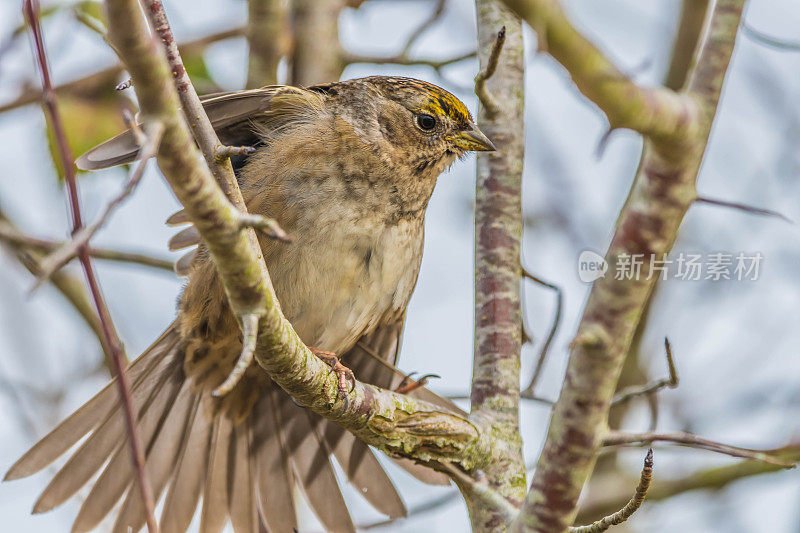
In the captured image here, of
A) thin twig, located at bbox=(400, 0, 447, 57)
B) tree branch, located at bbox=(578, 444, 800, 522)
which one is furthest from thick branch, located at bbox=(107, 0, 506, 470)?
thin twig, located at bbox=(400, 0, 447, 57)

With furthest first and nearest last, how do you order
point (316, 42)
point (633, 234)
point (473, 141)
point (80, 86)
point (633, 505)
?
point (316, 42) → point (80, 86) → point (473, 141) → point (633, 505) → point (633, 234)

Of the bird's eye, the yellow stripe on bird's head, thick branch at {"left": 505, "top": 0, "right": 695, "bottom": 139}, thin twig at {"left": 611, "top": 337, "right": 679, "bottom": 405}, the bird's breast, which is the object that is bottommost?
thick branch at {"left": 505, "top": 0, "right": 695, "bottom": 139}

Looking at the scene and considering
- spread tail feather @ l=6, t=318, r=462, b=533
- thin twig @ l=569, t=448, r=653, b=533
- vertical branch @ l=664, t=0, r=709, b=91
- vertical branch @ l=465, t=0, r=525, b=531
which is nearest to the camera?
thin twig @ l=569, t=448, r=653, b=533

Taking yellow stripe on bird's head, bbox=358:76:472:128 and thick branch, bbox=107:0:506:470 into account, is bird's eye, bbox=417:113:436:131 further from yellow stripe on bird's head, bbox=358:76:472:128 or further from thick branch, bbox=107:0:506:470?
thick branch, bbox=107:0:506:470

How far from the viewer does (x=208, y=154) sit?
Answer: 7.64 ft

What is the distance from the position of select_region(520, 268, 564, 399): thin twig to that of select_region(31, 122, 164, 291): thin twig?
2.27 metres

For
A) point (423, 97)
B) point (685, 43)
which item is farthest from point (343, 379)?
point (685, 43)

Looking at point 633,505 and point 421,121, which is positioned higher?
point 421,121

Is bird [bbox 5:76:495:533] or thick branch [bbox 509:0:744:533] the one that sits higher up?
bird [bbox 5:76:495:533]

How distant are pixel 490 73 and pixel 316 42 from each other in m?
2.17

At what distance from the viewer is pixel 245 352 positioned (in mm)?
2094

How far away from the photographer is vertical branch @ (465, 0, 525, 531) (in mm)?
3295

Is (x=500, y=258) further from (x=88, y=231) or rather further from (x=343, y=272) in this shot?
(x=88, y=231)

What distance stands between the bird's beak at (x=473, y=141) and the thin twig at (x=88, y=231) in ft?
7.73
